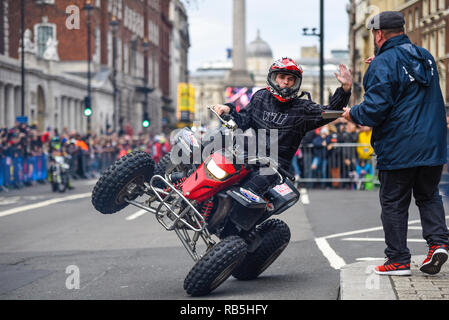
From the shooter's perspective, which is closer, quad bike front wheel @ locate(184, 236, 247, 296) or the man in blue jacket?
the man in blue jacket

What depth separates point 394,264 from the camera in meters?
6.06

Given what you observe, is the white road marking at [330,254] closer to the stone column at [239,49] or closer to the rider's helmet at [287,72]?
the rider's helmet at [287,72]

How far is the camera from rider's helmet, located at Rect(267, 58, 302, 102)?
6414mm

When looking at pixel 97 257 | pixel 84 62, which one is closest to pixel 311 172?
pixel 97 257

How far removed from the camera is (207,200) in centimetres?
648

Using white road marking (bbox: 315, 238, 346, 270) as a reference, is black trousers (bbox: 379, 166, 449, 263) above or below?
above

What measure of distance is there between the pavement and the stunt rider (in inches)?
36.1

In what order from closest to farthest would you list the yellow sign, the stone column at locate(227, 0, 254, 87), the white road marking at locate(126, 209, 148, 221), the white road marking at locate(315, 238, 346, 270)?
the white road marking at locate(315, 238, 346, 270) < the white road marking at locate(126, 209, 148, 221) < the stone column at locate(227, 0, 254, 87) < the yellow sign

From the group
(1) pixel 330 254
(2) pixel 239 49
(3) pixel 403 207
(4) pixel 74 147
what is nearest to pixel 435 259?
(3) pixel 403 207

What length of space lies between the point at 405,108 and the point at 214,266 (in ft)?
5.50

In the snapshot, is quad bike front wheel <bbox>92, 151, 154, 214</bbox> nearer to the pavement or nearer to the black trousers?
the pavement

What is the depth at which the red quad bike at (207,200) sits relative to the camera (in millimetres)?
6160

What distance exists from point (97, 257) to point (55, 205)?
28.1ft

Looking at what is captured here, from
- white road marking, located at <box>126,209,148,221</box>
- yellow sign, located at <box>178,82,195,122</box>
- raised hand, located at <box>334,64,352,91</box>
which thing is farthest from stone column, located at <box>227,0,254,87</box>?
raised hand, located at <box>334,64,352,91</box>
